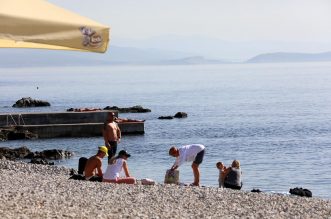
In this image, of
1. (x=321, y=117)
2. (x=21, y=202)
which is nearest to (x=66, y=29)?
(x=21, y=202)

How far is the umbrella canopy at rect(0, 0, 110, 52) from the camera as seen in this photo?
29.5 ft

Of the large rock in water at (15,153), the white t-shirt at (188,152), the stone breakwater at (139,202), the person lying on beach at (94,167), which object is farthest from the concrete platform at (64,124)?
the stone breakwater at (139,202)

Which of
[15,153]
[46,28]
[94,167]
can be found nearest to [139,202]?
[94,167]

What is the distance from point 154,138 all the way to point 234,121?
1830 cm

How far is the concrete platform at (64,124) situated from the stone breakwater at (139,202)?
31.2 m

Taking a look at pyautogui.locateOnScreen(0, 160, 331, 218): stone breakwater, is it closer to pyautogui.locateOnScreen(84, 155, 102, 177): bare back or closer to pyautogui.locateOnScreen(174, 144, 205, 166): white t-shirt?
pyautogui.locateOnScreen(84, 155, 102, 177): bare back

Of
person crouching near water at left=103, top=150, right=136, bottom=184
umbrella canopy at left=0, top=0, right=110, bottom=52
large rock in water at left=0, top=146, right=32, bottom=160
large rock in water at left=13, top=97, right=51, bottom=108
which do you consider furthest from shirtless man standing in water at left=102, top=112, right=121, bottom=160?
large rock in water at left=13, top=97, right=51, bottom=108

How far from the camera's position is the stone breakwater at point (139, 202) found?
12.0 metres

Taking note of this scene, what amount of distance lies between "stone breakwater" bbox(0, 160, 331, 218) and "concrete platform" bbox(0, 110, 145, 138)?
3117 cm

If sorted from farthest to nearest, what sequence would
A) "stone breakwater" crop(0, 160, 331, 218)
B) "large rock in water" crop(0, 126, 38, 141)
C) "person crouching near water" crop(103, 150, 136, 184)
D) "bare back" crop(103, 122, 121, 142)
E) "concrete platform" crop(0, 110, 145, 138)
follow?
"concrete platform" crop(0, 110, 145, 138) → "large rock in water" crop(0, 126, 38, 141) → "bare back" crop(103, 122, 121, 142) → "person crouching near water" crop(103, 150, 136, 184) → "stone breakwater" crop(0, 160, 331, 218)

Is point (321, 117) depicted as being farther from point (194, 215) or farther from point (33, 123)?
point (194, 215)

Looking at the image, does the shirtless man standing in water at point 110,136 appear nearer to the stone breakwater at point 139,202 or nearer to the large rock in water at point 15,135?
the stone breakwater at point 139,202

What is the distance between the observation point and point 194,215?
12312 mm

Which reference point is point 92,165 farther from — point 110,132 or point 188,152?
point 110,132
